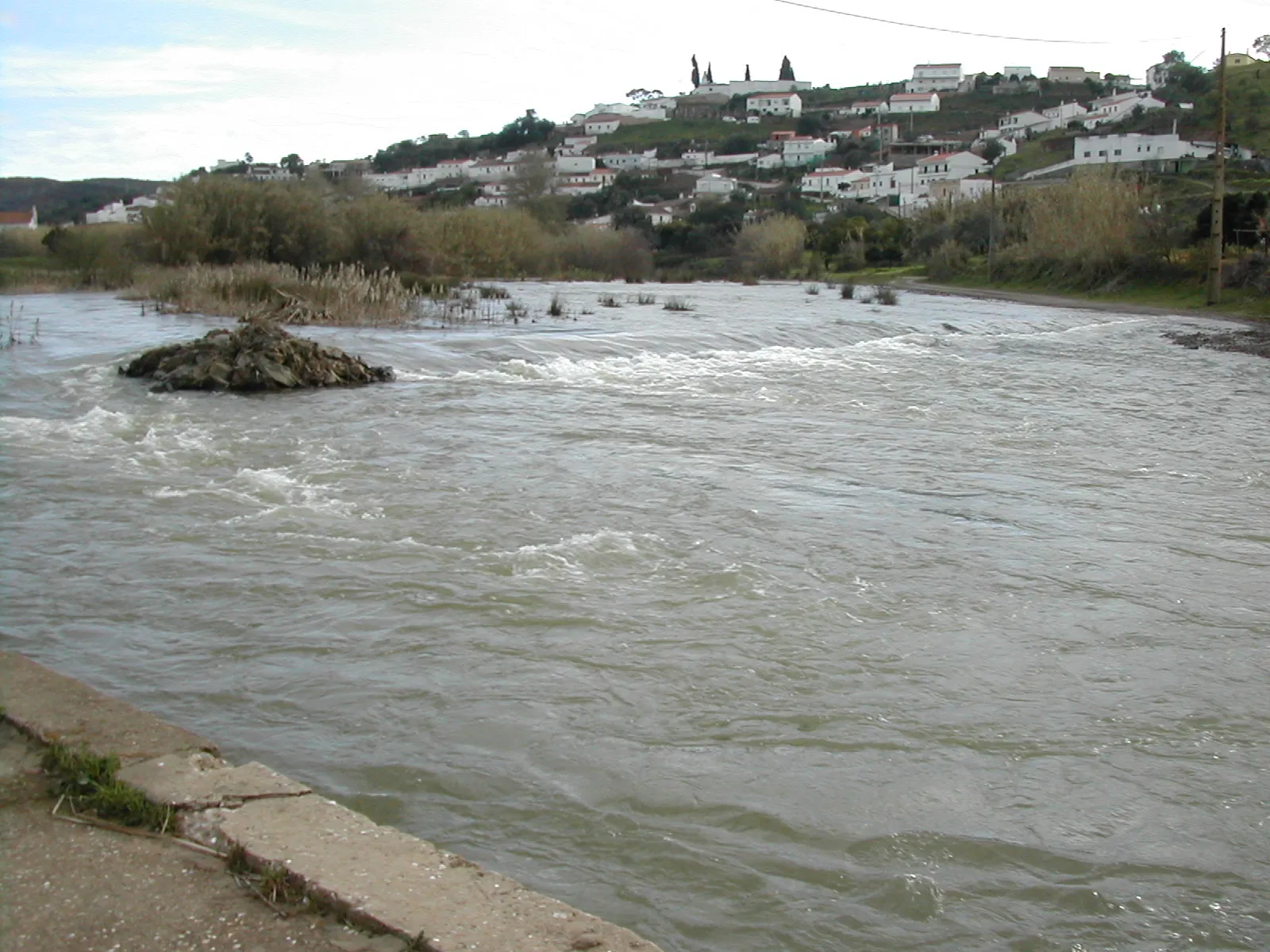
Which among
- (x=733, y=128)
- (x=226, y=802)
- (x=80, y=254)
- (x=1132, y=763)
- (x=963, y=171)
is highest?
(x=733, y=128)

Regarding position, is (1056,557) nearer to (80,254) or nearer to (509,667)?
(509,667)

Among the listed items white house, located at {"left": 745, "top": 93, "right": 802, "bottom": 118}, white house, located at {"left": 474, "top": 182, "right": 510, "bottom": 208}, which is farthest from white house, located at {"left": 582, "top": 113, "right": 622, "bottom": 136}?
white house, located at {"left": 474, "top": 182, "right": 510, "bottom": 208}

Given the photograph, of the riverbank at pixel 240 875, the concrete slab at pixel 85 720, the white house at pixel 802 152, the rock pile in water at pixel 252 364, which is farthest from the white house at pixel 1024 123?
the riverbank at pixel 240 875

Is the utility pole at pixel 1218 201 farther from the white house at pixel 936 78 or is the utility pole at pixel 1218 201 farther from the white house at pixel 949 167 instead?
the white house at pixel 936 78

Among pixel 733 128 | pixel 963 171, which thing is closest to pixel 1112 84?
pixel 733 128

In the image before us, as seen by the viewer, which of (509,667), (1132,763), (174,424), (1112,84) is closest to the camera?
(1132,763)

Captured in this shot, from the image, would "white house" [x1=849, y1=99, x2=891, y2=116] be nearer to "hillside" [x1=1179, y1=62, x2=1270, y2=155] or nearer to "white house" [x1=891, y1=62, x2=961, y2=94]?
"white house" [x1=891, y1=62, x2=961, y2=94]

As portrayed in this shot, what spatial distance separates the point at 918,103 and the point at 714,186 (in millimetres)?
59720

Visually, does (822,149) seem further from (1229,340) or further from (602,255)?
(1229,340)

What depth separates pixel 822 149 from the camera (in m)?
149

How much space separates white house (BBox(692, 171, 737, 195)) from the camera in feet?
398

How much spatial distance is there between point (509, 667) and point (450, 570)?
5.78 feet

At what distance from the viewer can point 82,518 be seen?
355 inches

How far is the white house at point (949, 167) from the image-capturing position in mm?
112312
